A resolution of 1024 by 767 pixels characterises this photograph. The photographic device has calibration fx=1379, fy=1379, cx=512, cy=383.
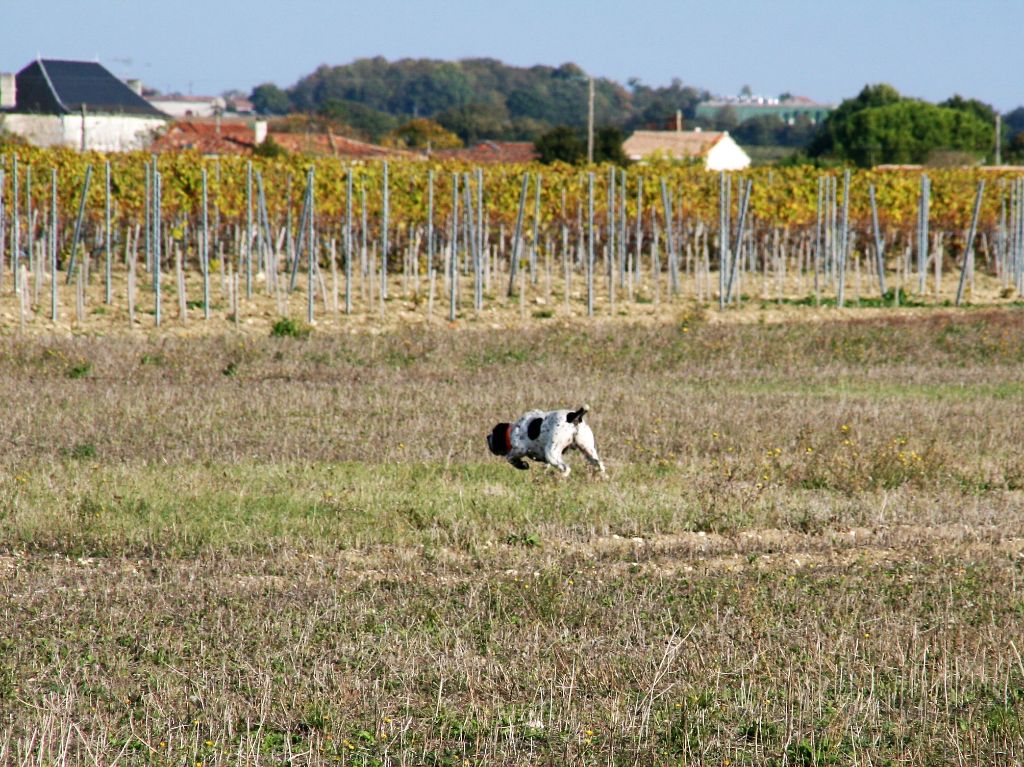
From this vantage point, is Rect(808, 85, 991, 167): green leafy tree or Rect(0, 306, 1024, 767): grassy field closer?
Rect(0, 306, 1024, 767): grassy field

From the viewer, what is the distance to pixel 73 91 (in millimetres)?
76312

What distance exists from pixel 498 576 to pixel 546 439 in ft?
8.16

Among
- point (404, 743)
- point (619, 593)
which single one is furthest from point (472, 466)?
point (404, 743)

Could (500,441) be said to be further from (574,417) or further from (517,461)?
(574,417)

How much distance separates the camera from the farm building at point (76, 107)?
71.2 metres

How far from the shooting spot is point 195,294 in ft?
80.2

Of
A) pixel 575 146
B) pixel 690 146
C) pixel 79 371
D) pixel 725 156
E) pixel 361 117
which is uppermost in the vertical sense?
pixel 361 117

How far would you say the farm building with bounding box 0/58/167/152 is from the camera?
71.2 metres

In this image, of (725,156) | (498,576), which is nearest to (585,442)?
(498,576)

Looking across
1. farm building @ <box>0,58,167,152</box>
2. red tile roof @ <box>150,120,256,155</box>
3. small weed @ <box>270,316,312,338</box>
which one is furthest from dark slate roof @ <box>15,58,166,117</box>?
small weed @ <box>270,316,312,338</box>

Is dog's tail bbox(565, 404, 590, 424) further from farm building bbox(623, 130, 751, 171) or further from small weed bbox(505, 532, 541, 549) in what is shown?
farm building bbox(623, 130, 751, 171)

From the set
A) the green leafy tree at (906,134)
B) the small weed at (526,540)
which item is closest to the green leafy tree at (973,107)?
the green leafy tree at (906,134)

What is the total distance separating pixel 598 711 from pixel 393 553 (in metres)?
2.93

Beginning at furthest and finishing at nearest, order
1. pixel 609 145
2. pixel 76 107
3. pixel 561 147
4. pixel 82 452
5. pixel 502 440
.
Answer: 1. pixel 76 107
2. pixel 609 145
3. pixel 561 147
4. pixel 82 452
5. pixel 502 440
